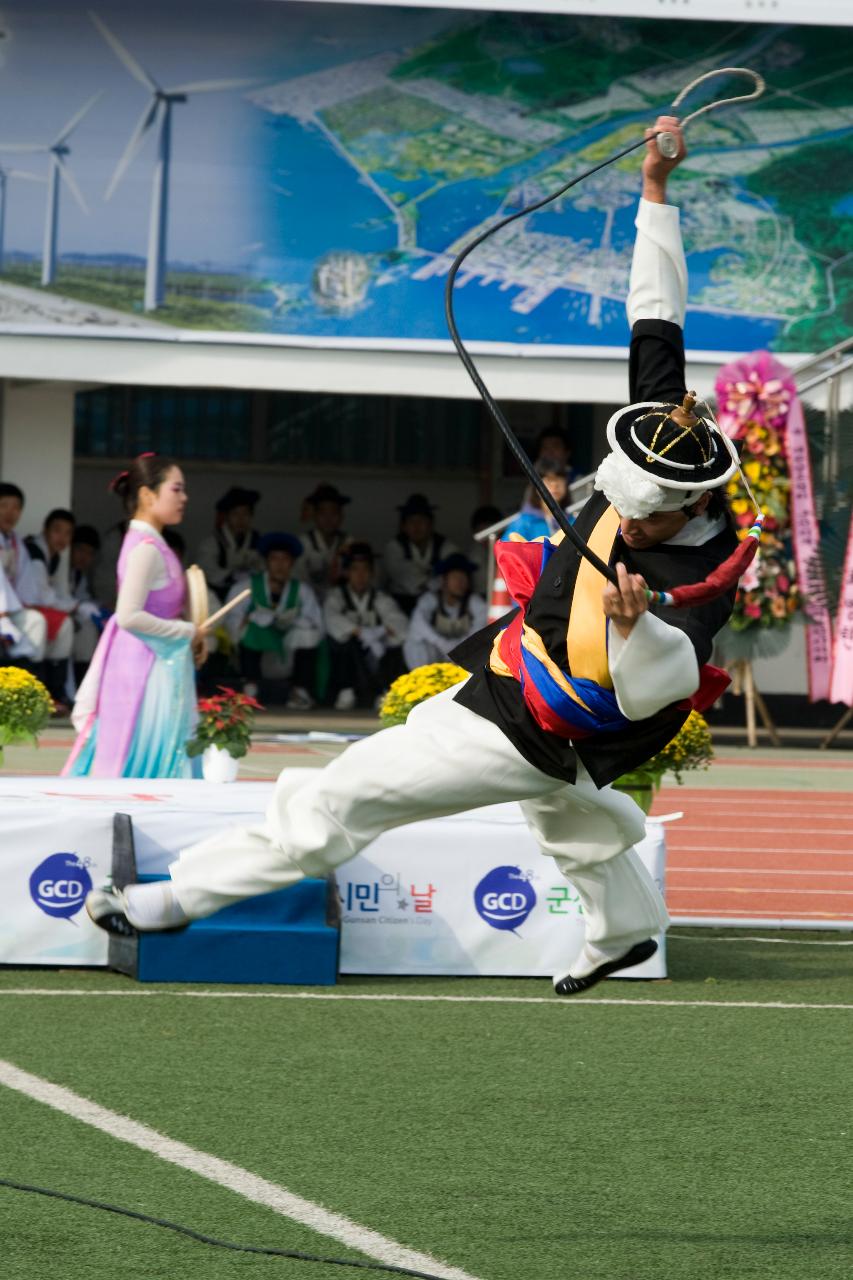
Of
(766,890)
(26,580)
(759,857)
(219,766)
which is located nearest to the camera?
(219,766)

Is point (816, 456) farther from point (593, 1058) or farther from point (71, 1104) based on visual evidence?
point (71, 1104)

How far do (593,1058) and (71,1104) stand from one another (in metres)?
1.75

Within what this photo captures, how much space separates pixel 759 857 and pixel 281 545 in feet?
29.5

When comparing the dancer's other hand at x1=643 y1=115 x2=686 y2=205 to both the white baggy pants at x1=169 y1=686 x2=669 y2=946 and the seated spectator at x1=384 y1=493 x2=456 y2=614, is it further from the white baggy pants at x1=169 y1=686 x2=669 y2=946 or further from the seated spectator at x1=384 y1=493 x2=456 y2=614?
the seated spectator at x1=384 y1=493 x2=456 y2=614

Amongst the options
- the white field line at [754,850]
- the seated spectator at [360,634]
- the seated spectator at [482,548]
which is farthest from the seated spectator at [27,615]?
the white field line at [754,850]

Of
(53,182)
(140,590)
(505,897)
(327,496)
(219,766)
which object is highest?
(53,182)

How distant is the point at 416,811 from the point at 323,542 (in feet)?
51.9

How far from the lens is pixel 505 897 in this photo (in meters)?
8.05

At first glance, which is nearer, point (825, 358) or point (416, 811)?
point (416, 811)

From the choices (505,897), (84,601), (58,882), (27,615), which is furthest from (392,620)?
(58,882)

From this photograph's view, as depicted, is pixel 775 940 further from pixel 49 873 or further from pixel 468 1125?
pixel 468 1125

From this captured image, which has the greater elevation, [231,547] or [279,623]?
[231,547]

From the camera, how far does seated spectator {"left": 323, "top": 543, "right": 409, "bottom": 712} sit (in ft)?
64.2

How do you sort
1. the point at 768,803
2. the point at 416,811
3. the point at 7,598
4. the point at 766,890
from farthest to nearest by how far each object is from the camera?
the point at 7,598
the point at 768,803
the point at 766,890
the point at 416,811
